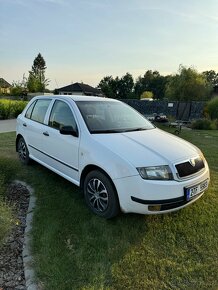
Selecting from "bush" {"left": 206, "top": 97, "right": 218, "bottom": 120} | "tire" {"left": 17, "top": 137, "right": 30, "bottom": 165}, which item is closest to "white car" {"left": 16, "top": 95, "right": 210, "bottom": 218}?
"tire" {"left": 17, "top": 137, "right": 30, "bottom": 165}

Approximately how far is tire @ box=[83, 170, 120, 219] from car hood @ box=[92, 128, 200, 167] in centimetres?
42

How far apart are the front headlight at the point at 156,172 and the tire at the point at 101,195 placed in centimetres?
47

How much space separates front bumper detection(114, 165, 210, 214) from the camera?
122 inches

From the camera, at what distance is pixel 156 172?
316 cm

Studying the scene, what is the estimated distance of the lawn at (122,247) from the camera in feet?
8.41

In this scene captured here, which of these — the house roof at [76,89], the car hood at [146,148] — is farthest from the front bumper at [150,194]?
the house roof at [76,89]

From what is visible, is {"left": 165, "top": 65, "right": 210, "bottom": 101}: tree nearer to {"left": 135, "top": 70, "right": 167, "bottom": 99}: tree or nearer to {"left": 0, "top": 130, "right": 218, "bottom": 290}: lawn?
{"left": 0, "top": 130, "right": 218, "bottom": 290}: lawn

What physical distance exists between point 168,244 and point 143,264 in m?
0.51

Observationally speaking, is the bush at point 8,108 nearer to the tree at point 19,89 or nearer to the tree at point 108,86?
the tree at point 19,89

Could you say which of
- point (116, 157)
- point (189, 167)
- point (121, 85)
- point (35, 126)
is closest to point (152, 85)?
point (121, 85)

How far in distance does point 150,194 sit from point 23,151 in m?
3.67

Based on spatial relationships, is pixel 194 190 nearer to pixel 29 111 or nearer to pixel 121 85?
pixel 29 111

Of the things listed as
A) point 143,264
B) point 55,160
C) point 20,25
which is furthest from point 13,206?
point 20,25

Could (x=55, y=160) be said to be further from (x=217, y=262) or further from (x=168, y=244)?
(x=217, y=262)
